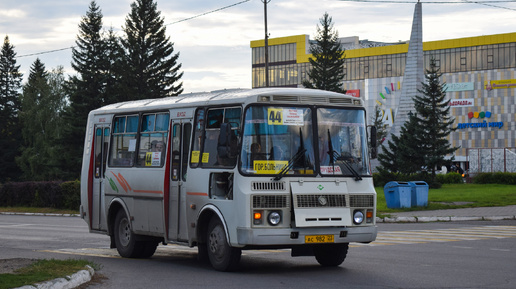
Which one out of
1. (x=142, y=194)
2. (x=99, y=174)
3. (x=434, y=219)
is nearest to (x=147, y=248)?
(x=142, y=194)

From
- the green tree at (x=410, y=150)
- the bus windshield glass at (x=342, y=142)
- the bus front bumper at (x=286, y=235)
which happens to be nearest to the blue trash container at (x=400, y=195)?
the bus windshield glass at (x=342, y=142)

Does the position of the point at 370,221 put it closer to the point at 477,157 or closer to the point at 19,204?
the point at 19,204

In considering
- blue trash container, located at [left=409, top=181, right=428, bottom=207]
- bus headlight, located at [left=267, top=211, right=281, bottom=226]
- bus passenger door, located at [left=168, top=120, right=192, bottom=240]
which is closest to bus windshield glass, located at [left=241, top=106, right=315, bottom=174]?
bus headlight, located at [left=267, top=211, right=281, bottom=226]

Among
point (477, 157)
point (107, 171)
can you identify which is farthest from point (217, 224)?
point (477, 157)

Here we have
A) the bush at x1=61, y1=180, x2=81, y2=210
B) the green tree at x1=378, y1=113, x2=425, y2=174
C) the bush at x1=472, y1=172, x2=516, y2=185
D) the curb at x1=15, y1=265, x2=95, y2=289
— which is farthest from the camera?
the green tree at x1=378, y1=113, x2=425, y2=174

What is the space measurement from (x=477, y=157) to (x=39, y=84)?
51646 mm

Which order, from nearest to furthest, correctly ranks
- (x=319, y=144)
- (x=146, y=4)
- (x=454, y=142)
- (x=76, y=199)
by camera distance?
(x=319, y=144), (x=76, y=199), (x=146, y=4), (x=454, y=142)

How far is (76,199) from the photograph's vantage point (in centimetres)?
4325

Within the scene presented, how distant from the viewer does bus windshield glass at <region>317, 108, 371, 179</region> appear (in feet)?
43.4

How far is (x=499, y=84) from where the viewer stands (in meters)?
125

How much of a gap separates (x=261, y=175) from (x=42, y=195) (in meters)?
35.8

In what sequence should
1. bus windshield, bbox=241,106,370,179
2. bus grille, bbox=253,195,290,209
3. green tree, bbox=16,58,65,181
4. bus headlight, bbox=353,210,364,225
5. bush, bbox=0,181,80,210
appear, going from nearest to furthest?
bus grille, bbox=253,195,290,209, bus windshield, bbox=241,106,370,179, bus headlight, bbox=353,210,364,225, bush, bbox=0,181,80,210, green tree, bbox=16,58,65,181

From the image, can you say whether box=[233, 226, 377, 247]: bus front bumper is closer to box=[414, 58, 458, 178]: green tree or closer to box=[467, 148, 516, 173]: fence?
box=[414, 58, 458, 178]: green tree

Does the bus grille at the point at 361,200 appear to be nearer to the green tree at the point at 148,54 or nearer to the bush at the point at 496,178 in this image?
the bush at the point at 496,178
